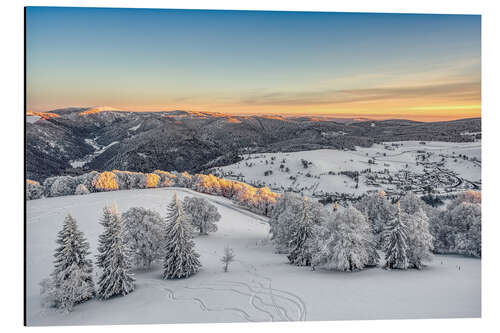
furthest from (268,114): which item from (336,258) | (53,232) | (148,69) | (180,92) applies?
(53,232)

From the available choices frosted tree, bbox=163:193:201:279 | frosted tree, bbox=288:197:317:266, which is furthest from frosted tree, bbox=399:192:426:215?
frosted tree, bbox=163:193:201:279

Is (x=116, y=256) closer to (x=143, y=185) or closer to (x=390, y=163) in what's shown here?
(x=390, y=163)

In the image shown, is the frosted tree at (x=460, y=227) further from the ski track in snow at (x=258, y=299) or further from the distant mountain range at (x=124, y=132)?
the ski track in snow at (x=258, y=299)

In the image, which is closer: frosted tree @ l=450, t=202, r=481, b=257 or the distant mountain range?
the distant mountain range

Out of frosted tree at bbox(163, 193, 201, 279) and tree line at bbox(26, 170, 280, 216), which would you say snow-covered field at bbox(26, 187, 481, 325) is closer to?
frosted tree at bbox(163, 193, 201, 279)

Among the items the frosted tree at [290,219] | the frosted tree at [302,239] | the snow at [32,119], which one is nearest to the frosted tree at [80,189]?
the snow at [32,119]

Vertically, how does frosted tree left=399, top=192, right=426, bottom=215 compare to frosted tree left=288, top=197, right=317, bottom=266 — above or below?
above
